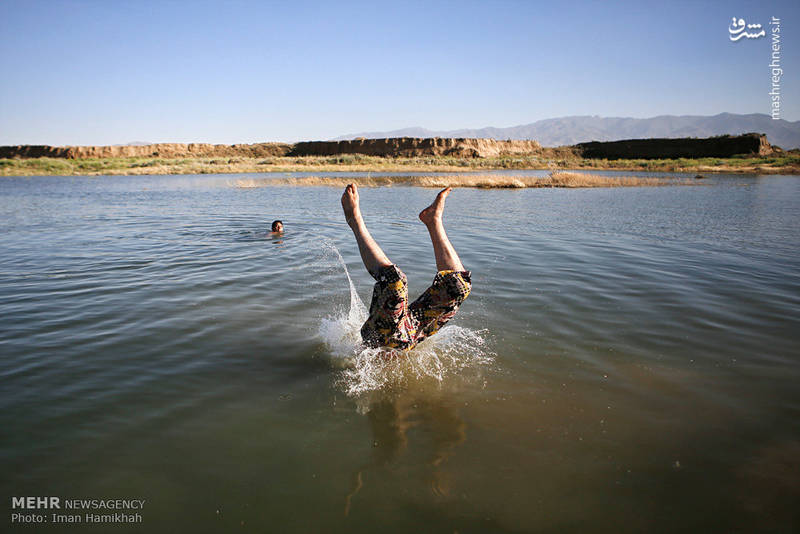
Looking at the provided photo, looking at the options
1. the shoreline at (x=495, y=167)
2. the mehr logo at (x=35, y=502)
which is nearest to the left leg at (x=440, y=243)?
the mehr logo at (x=35, y=502)

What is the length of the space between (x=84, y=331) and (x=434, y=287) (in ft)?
13.5

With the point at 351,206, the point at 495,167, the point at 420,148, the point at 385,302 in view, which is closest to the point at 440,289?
the point at 385,302

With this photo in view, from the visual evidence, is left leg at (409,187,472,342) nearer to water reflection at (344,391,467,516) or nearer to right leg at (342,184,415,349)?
right leg at (342,184,415,349)

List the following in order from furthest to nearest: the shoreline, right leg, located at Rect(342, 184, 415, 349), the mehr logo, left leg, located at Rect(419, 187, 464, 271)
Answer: the shoreline, left leg, located at Rect(419, 187, 464, 271), right leg, located at Rect(342, 184, 415, 349), the mehr logo

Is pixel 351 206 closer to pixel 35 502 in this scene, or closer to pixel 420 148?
pixel 35 502

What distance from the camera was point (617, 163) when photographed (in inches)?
2007

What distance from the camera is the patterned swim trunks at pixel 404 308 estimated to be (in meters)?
3.64

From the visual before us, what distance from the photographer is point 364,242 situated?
392 centimetres

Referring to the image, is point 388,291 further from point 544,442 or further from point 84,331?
point 84,331

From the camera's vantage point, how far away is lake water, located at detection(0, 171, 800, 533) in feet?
8.43

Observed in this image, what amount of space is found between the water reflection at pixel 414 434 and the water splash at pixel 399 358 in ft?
0.99

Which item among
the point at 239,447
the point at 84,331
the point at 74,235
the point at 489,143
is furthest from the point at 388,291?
the point at 489,143

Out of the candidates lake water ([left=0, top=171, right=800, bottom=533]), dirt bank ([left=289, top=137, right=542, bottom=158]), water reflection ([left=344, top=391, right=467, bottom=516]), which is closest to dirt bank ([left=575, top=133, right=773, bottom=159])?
dirt bank ([left=289, top=137, right=542, bottom=158])

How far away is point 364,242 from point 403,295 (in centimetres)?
66
